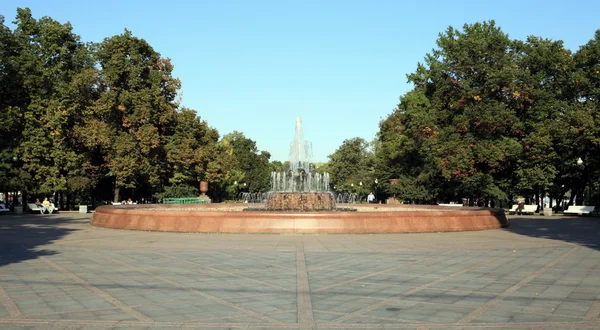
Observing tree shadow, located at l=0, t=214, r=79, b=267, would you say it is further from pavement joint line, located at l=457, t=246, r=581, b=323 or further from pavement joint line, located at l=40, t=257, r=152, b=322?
pavement joint line, located at l=457, t=246, r=581, b=323

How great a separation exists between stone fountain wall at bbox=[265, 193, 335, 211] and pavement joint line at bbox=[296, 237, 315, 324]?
11.1 m

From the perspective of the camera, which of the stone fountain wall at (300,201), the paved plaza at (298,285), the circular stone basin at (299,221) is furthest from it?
the stone fountain wall at (300,201)

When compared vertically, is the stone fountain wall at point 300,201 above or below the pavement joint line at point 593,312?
above

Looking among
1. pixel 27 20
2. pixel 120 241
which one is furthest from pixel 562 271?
pixel 27 20

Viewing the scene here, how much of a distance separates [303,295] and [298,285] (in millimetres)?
793

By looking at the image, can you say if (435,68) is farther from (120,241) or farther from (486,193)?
(120,241)

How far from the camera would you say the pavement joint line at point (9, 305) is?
6773 millimetres

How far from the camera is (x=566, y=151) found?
3788 cm

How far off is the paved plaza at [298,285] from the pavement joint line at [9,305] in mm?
13

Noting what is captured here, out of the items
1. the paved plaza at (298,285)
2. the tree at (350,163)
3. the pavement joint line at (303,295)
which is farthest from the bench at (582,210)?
the tree at (350,163)

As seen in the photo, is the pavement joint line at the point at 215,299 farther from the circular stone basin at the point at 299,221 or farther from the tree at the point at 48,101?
the tree at the point at 48,101

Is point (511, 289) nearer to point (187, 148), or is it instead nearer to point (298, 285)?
point (298, 285)

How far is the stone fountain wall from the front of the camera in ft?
77.2

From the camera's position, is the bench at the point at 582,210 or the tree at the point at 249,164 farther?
the tree at the point at 249,164
